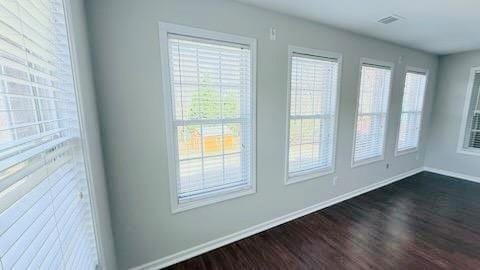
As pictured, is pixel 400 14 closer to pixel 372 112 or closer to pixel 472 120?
pixel 372 112

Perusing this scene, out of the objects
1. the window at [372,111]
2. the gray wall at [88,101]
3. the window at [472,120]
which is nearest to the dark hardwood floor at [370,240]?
the window at [372,111]

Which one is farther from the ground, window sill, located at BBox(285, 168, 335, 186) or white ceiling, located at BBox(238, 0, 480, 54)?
white ceiling, located at BBox(238, 0, 480, 54)

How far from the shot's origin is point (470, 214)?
2.86 m

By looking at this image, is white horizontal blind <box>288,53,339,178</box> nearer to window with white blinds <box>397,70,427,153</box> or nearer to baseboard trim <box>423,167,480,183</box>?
window with white blinds <box>397,70,427,153</box>

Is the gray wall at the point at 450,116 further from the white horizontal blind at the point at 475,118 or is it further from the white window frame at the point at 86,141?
the white window frame at the point at 86,141

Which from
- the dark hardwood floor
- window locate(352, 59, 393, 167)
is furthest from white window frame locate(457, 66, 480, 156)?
window locate(352, 59, 393, 167)

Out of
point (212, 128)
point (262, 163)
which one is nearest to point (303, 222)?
point (262, 163)

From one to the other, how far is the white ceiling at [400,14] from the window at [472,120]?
1.26 m

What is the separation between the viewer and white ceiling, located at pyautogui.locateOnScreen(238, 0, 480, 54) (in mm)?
1988

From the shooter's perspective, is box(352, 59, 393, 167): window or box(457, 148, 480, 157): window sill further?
box(457, 148, 480, 157): window sill

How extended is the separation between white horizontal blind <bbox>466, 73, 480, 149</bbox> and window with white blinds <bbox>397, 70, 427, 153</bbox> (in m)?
0.82

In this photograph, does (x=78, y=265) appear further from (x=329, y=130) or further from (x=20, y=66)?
(x=329, y=130)

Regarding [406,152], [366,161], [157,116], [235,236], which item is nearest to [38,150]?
[157,116]

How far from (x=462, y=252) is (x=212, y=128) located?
2952 mm
